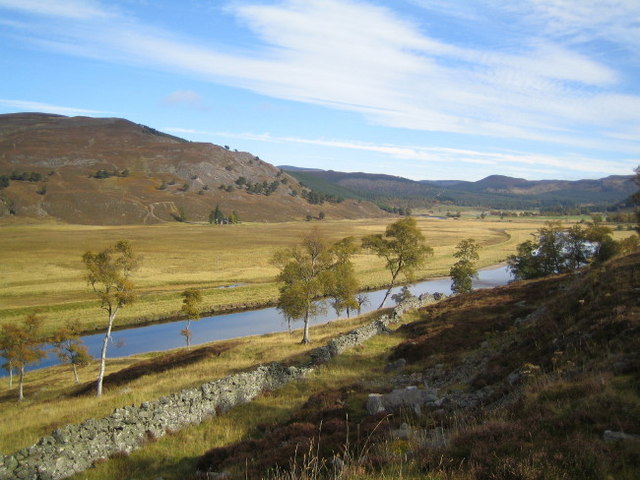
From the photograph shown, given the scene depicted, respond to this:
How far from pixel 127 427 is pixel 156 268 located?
265 ft

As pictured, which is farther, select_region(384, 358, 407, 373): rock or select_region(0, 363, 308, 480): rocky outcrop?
select_region(384, 358, 407, 373): rock

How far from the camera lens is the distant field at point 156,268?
62.4 m

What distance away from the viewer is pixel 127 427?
49.6 ft

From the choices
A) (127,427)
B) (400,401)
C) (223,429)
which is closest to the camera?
(400,401)

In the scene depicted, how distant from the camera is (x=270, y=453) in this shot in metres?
11.5

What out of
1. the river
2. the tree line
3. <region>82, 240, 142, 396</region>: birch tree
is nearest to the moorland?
the tree line

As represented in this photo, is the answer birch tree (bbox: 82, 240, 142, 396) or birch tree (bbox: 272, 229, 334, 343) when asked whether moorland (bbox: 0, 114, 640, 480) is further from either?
birch tree (bbox: 82, 240, 142, 396)

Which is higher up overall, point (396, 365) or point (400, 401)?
point (400, 401)

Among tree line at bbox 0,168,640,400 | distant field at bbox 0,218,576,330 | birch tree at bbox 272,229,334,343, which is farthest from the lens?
distant field at bbox 0,218,576,330

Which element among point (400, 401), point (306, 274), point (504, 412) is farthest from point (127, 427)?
point (306, 274)

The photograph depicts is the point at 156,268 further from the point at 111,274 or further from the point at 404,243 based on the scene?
the point at 111,274

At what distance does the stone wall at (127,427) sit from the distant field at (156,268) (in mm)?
20832

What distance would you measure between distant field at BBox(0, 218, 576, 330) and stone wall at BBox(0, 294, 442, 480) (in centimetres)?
2083

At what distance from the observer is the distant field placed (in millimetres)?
62375
